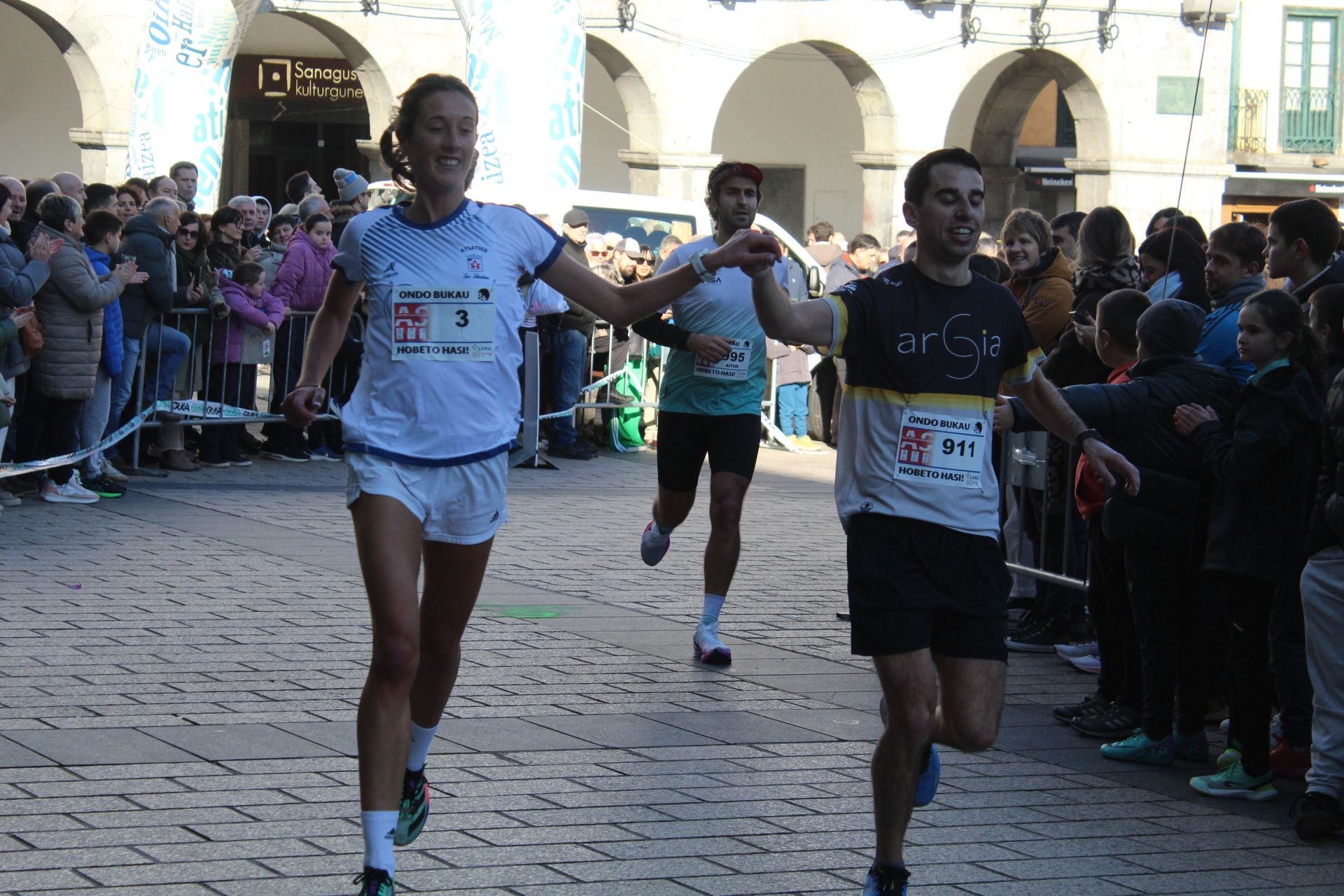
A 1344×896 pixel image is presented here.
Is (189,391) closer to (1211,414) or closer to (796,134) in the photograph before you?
(1211,414)

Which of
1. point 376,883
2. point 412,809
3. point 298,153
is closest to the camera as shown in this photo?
point 376,883

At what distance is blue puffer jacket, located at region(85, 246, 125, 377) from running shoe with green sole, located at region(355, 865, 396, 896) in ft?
26.1

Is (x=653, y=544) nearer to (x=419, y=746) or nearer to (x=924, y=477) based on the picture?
(x=419, y=746)

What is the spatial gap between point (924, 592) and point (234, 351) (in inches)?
383

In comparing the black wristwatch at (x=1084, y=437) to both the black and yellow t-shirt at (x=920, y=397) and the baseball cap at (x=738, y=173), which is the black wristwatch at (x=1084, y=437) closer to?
the black and yellow t-shirt at (x=920, y=397)

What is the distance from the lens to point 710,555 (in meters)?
7.61

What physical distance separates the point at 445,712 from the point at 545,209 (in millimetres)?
8609

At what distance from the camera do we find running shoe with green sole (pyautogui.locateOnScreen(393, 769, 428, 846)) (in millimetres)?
4629

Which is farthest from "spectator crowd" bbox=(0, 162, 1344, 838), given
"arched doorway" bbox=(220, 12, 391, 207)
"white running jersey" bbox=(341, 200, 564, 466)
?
"arched doorway" bbox=(220, 12, 391, 207)

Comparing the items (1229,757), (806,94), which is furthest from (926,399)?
(806,94)

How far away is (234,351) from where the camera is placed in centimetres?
1334

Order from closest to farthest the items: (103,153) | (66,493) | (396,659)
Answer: (396,659)
(66,493)
(103,153)

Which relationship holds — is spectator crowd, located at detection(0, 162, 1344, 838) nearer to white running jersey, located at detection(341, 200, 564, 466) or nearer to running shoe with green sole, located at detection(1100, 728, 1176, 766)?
running shoe with green sole, located at detection(1100, 728, 1176, 766)

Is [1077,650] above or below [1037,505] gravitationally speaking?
below
